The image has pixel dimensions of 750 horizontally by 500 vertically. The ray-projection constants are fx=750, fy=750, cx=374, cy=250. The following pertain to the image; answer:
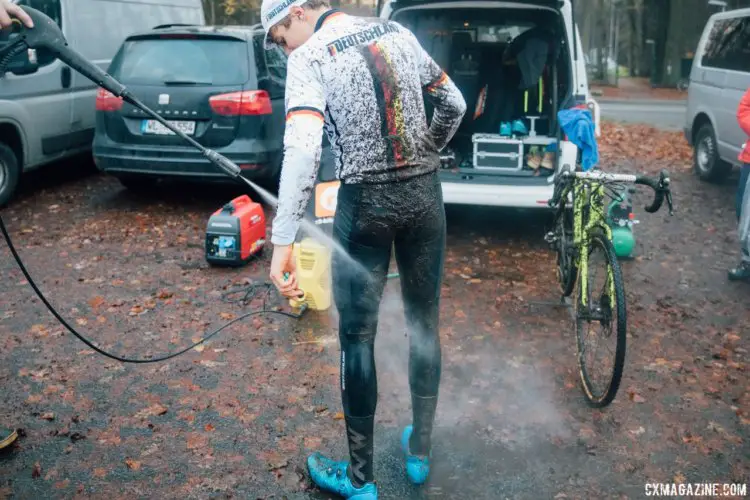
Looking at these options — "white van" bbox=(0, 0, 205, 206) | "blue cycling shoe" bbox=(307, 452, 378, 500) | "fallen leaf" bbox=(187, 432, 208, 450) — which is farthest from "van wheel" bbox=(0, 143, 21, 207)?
"blue cycling shoe" bbox=(307, 452, 378, 500)

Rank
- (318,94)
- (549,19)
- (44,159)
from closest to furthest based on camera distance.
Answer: (318,94) < (549,19) < (44,159)

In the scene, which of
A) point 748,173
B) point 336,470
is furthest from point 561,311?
point 336,470

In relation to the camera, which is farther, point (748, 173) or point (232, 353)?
point (748, 173)

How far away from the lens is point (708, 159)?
10.7 m

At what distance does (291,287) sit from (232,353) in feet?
7.27

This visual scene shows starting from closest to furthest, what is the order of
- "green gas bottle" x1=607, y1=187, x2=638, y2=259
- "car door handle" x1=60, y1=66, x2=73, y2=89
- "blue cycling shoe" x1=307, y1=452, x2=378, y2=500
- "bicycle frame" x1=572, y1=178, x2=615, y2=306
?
"blue cycling shoe" x1=307, y1=452, x2=378, y2=500 < "bicycle frame" x1=572, y1=178, x2=615, y2=306 < "green gas bottle" x1=607, y1=187, x2=638, y2=259 < "car door handle" x1=60, y1=66, x2=73, y2=89

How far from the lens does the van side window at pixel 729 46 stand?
9.61 m

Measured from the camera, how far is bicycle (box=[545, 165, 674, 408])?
4180mm

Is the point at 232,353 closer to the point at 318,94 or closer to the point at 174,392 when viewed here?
the point at 174,392

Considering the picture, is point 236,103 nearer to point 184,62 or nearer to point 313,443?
point 184,62

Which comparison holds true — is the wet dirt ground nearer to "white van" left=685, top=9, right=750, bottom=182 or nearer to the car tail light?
the car tail light

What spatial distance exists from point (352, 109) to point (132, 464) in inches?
86.2

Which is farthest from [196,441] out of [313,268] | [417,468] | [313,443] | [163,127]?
[163,127]

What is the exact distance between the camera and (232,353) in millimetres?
5176
